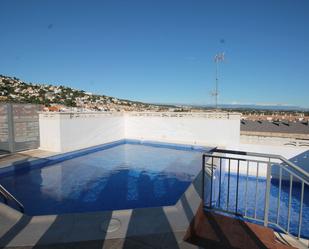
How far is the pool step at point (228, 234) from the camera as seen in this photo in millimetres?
2580

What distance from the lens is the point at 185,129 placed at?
1266cm

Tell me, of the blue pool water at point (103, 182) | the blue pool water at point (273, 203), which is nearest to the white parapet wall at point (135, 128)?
the blue pool water at point (103, 182)

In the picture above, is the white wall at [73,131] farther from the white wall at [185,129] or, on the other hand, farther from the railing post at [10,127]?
the white wall at [185,129]

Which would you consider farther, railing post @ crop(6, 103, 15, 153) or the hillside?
the hillside

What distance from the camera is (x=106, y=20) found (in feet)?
44.7

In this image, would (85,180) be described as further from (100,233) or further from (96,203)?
(100,233)

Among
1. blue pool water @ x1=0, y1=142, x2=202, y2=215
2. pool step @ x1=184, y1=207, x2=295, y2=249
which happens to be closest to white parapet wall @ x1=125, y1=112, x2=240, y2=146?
blue pool water @ x1=0, y1=142, x2=202, y2=215

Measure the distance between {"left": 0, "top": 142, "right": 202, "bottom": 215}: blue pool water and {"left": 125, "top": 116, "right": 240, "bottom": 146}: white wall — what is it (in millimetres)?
2325

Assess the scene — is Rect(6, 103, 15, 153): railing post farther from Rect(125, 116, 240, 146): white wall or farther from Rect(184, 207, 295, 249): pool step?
Rect(184, 207, 295, 249): pool step

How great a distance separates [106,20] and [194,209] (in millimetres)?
14035

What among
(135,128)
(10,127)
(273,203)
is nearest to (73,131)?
(10,127)

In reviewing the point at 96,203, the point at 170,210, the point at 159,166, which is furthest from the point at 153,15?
the point at 170,210

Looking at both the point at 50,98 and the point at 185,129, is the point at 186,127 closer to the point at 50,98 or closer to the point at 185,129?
the point at 185,129

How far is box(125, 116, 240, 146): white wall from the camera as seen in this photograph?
1159 cm
